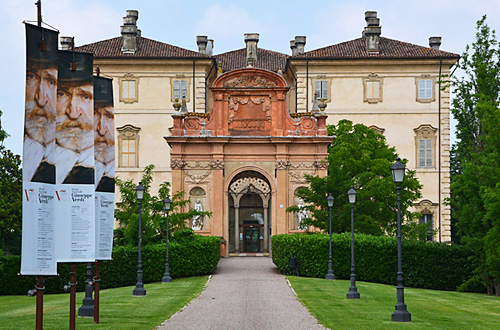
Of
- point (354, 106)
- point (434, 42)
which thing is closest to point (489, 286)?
point (354, 106)

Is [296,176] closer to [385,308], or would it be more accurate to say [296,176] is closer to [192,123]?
[192,123]

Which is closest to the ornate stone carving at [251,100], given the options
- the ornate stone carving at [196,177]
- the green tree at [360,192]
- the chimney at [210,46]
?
the ornate stone carving at [196,177]

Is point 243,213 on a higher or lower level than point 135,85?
lower

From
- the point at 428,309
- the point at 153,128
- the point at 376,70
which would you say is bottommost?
the point at 428,309

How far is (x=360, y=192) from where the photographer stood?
41.1 m

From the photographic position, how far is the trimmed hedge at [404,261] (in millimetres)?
35188

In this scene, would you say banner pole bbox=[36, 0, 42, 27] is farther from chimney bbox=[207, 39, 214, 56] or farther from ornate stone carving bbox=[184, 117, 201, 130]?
chimney bbox=[207, 39, 214, 56]

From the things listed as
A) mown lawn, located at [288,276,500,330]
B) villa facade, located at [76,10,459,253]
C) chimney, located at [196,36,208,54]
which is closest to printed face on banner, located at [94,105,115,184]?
mown lawn, located at [288,276,500,330]

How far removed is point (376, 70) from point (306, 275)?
27823 millimetres

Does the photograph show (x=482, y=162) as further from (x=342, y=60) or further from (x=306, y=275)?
(x=342, y=60)

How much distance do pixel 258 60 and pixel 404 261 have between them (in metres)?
36.9

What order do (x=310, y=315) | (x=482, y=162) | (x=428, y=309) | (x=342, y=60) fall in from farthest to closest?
1. (x=342, y=60)
2. (x=482, y=162)
3. (x=428, y=309)
4. (x=310, y=315)

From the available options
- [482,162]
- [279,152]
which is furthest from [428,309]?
[279,152]

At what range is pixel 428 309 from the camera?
23969 mm
